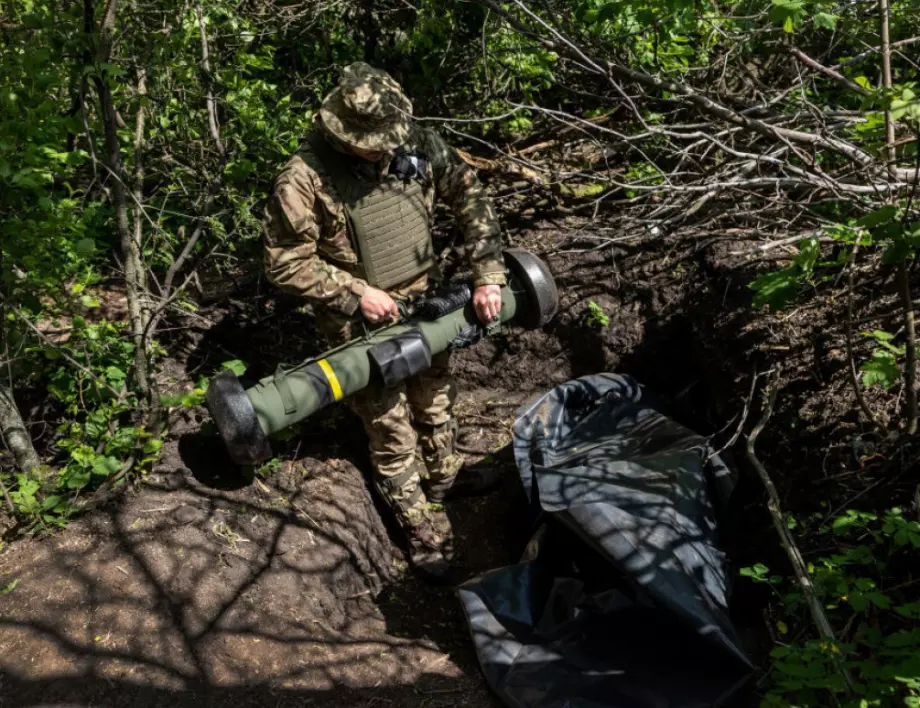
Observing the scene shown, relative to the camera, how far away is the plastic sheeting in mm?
2398

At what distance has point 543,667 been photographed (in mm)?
2574

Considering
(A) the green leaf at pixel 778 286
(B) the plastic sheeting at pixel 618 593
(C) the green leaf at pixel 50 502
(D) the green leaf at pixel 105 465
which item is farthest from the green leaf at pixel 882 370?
(C) the green leaf at pixel 50 502

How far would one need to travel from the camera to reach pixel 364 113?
2768mm

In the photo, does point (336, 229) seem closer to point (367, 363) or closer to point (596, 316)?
point (367, 363)

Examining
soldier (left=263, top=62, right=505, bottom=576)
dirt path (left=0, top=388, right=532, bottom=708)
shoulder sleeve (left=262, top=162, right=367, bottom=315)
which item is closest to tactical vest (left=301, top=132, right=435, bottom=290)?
soldier (left=263, top=62, right=505, bottom=576)

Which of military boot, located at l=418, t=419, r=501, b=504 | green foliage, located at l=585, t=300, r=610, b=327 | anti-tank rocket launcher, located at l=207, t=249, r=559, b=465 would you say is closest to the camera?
anti-tank rocket launcher, located at l=207, t=249, r=559, b=465

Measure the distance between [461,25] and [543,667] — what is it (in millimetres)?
3410

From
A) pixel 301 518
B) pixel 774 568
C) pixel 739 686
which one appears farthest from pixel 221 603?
pixel 774 568

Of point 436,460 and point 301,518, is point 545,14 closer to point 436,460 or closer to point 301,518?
point 436,460

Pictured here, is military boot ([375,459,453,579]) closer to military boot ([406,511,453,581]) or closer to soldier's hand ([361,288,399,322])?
military boot ([406,511,453,581])

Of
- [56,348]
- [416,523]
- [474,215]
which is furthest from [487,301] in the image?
[56,348]

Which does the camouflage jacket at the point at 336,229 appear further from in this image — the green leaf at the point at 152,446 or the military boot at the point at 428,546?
the military boot at the point at 428,546

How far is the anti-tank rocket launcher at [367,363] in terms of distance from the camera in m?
2.75

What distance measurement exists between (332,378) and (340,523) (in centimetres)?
79
